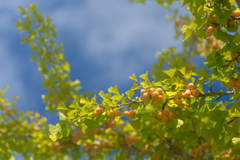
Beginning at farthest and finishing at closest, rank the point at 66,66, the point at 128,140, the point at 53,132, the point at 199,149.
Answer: the point at 66,66
the point at 128,140
the point at 199,149
the point at 53,132

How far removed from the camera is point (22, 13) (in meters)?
3.51

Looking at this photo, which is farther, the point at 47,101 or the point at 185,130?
the point at 47,101

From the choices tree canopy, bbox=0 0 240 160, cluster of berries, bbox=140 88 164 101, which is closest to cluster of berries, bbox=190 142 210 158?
tree canopy, bbox=0 0 240 160

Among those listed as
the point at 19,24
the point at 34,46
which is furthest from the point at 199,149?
the point at 19,24

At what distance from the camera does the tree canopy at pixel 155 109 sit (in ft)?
4.46

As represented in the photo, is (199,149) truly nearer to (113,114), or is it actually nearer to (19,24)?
(113,114)

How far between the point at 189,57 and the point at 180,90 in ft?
11.7

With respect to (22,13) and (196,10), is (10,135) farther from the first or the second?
(196,10)

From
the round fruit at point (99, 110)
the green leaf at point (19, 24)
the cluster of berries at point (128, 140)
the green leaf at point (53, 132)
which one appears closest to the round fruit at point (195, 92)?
the round fruit at point (99, 110)

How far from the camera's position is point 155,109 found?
54.6 inches

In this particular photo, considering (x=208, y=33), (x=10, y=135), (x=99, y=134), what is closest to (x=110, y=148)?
(x=99, y=134)

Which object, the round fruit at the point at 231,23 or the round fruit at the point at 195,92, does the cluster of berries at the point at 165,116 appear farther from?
the round fruit at the point at 231,23

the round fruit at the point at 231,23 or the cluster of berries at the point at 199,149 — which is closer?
the round fruit at the point at 231,23

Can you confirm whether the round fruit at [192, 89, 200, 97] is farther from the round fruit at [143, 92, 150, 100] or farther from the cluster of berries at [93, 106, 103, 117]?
the cluster of berries at [93, 106, 103, 117]
